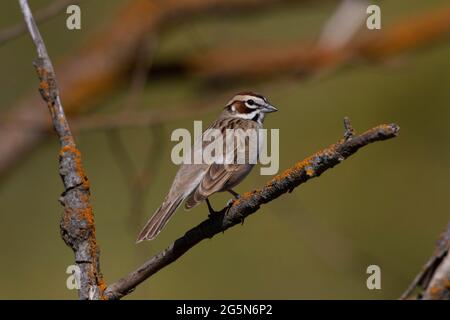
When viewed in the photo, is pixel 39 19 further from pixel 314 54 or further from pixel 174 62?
pixel 174 62

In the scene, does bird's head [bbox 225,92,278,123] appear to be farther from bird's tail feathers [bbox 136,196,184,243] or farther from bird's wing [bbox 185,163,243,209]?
bird's tail feathers [bbox 136,196,184,243]

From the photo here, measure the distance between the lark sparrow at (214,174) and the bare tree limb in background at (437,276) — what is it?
140cm

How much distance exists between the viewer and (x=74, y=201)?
253cm

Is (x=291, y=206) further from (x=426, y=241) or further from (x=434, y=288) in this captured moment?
(x=434, y=288)

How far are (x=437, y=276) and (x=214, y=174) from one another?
5.94 feet

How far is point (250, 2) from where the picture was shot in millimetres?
6199

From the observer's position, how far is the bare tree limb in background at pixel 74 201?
240cm

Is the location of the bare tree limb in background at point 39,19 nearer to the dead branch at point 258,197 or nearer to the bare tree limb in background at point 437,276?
the dead branch at point 258,197

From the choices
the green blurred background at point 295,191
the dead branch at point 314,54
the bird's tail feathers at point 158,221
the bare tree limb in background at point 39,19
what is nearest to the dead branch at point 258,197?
the bird's tail feathers at point 158,221

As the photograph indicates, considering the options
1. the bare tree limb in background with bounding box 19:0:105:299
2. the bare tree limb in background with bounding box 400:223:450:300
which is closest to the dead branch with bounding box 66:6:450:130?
the bare tree limb in background with bounding box 19:0:105:299

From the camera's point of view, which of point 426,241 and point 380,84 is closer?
point 426,241

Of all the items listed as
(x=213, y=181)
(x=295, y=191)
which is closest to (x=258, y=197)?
(x=213, y=181)
